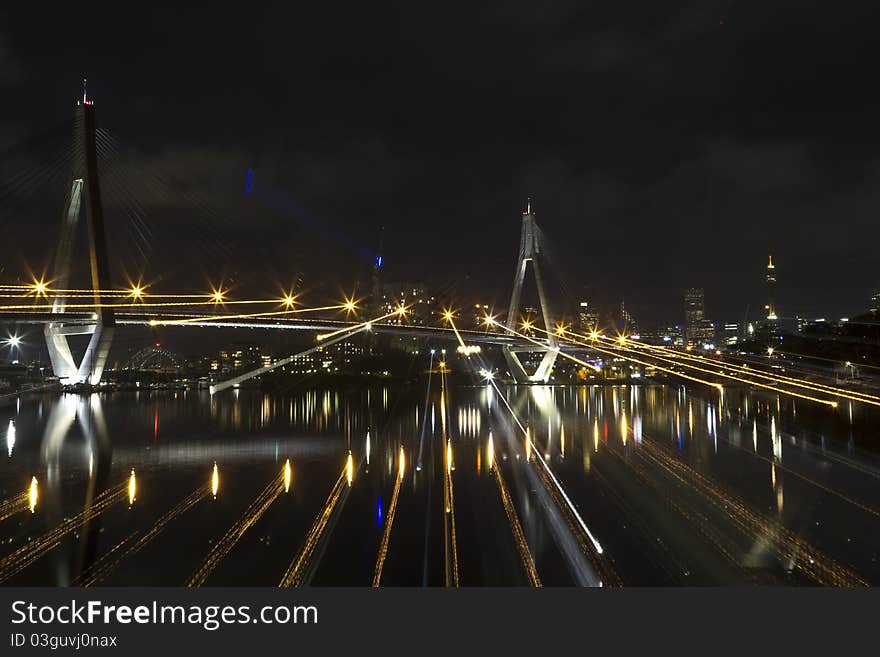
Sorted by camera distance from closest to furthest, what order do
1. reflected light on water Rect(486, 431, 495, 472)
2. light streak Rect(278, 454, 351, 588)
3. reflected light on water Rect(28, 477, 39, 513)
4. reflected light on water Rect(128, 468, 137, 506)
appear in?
light streak Rect(278, 454, 351, 588), reflected light on water Rect(28, 477, 39, 513), reflected light on water Rect(128, 468, 137, 506), reflected light on water Rect(486, 431, 495, 472)

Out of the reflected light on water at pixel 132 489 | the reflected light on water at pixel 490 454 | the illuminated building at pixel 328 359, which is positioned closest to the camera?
the reflected light on water at pixel 132 489

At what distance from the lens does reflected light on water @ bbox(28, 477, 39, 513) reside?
25.7 ft

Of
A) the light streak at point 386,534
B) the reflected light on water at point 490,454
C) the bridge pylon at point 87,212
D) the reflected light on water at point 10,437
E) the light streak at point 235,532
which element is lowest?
the reflected light on water at point 490,454

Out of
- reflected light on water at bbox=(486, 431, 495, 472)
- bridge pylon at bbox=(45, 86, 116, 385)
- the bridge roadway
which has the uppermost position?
bridge pylon at bbox=(45, 86, 116, 385)

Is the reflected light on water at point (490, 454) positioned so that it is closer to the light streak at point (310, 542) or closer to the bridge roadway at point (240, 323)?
the light streak at point (310, 542)

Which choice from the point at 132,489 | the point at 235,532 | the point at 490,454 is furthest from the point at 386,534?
the point at 490,454

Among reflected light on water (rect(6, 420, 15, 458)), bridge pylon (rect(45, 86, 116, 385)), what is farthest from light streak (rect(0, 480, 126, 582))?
bridge pylon (rect(45, 86, 116, 385))

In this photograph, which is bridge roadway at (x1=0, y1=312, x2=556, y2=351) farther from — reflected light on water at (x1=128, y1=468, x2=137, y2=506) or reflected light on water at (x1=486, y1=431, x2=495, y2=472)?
reflected light on water at (x1=486, y1=431, x2=495, y2=472)

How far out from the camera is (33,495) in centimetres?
842

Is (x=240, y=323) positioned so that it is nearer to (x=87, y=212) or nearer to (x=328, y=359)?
(x=87, y=212)

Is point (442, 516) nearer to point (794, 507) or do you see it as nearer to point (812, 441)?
point (794, 507)

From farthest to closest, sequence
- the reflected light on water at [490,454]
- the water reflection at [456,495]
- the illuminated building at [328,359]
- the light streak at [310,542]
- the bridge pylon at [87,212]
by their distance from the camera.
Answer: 1. the illuminated building at [328,359]
2. the bridge pylon at [87,212]
3. the reflected light on water at [490,454]
4. the water reflection at [456,495]
5. the light streak at [310,542]

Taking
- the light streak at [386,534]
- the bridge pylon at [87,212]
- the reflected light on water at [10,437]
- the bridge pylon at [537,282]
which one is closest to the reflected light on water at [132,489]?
the light streak at [386,534]

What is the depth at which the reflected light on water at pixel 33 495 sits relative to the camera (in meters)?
7.84
